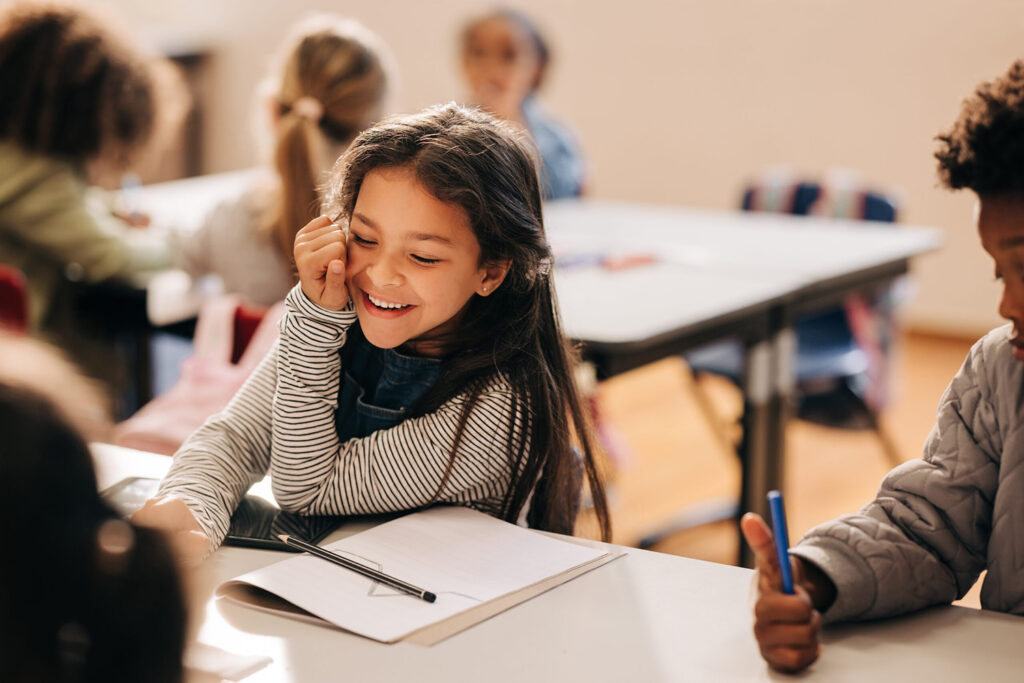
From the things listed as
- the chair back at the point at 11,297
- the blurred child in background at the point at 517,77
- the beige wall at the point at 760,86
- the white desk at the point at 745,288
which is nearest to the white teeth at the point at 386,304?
the white desk at the point at 745,288

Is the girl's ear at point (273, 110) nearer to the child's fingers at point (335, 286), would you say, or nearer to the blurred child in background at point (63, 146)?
the blurred child in background at point (63, 146)

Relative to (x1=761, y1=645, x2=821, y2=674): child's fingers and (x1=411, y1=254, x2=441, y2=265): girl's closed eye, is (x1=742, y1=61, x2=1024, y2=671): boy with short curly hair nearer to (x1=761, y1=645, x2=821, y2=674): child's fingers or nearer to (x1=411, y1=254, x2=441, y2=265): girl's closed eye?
(x1=761, y1=645, x2=821, y2=674): child's fingers

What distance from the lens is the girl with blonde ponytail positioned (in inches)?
90.0

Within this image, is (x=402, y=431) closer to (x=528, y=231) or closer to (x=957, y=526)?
(x=528, y=231)

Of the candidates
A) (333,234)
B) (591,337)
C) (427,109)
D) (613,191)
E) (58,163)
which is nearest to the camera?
(333,234)

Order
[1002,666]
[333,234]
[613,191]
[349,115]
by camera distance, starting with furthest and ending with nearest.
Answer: [613,191] < [349,115] < [333,234] < [1002,666]

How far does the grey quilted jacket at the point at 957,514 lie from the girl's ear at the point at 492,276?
1.47 feet

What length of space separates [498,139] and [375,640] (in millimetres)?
568

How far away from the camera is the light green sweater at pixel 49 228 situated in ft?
8.32

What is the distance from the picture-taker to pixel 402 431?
4.03ft

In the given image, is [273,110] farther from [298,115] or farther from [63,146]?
[63,146]

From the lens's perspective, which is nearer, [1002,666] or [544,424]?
[1002,666]

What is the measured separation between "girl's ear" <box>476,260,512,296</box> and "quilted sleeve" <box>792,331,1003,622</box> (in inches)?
17.6

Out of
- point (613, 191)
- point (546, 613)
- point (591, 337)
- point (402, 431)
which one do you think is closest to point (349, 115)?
point (591, 337)
